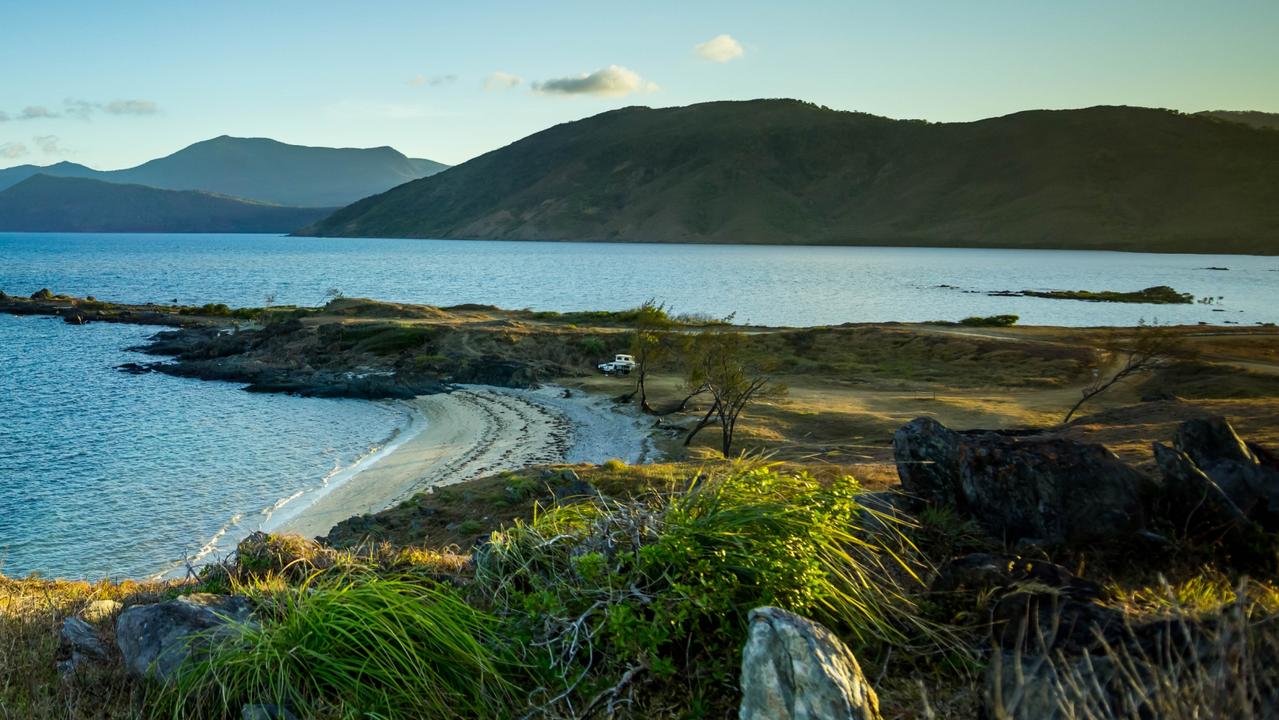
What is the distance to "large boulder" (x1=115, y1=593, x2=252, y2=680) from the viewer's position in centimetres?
566

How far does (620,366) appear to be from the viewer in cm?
5628

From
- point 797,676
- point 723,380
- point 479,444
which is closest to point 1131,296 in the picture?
point 723,380

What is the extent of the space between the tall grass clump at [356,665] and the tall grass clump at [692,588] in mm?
426

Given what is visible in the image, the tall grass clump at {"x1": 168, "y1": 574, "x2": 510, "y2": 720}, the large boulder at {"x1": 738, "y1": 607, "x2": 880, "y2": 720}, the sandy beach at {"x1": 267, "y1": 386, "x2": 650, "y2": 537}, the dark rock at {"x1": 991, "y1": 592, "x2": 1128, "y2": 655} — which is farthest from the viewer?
the sandy beach at {"x1": 267, "y1": 386, "x2": 650, "y2": 537}

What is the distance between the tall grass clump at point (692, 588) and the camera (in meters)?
5.16

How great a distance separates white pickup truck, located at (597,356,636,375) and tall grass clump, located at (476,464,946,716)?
49.5 metres

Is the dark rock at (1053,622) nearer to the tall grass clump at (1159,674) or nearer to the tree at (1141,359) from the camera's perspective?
the tall grass clump at (1159,674)

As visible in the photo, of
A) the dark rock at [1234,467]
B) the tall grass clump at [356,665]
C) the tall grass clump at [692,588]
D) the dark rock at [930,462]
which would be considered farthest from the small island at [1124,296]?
the tall grass clump at [356,665]

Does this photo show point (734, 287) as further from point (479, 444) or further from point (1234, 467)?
point (1234, 467)

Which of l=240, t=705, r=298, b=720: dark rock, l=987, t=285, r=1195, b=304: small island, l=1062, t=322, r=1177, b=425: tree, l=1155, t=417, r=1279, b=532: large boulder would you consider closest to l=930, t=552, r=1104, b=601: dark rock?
l=1155, t=417, r=1279, b=532: large boulder

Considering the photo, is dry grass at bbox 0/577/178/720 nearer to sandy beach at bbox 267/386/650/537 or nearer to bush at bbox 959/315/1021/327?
sandy beach at bbox 267/386/650/537

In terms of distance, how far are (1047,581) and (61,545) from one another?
93.8ft

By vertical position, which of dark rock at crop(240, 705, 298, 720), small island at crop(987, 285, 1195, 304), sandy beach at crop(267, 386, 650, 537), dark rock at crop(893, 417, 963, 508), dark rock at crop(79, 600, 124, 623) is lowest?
sandy beach at crop(267, 386, 650, 537)

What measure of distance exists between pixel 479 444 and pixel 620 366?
63.4 feet
